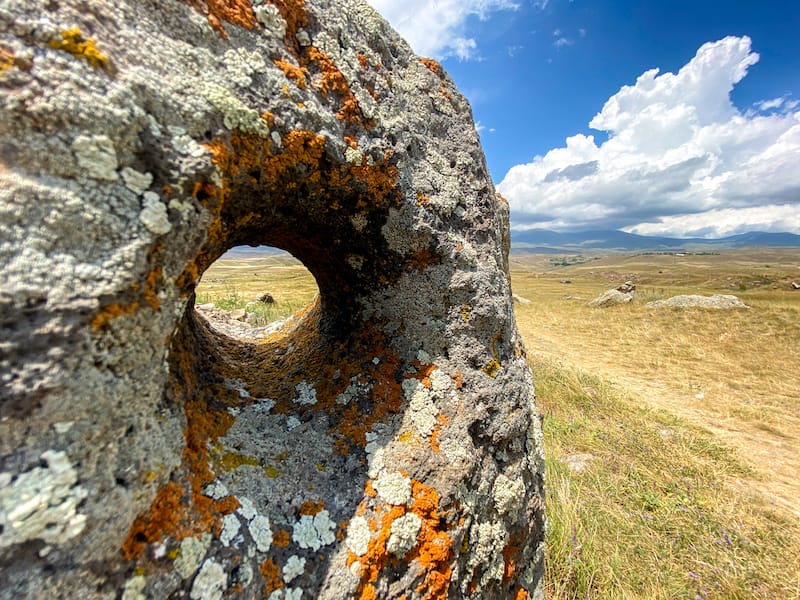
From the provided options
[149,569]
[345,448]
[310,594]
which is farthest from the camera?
[345,448]

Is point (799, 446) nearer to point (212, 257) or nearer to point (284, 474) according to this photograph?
point (284, 474)

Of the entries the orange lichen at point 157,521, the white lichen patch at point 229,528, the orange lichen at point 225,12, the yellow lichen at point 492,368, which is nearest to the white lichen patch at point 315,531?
the white lichen patch at point 229,528

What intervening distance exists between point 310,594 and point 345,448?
2.62 feet

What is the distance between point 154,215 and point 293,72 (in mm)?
1203

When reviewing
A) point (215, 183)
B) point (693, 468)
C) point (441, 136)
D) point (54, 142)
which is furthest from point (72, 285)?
point (693, 468)

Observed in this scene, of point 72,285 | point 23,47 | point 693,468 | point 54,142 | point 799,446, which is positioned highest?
point 23,47

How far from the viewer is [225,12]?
6.60 ft

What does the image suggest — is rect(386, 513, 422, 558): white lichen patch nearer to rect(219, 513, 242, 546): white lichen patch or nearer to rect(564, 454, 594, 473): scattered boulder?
rect(219, 513, 242, 546): white lichen patch

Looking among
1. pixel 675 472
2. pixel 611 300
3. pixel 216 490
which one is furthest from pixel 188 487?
pixel 611 300

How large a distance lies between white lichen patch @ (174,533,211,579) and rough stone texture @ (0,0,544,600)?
1cm

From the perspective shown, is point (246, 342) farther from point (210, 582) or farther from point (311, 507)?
point (210, 582)

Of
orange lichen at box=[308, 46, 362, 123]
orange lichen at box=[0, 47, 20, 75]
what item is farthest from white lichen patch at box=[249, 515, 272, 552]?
orange lichen at box=[308, 46, 362, 123]

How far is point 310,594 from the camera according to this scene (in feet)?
6.57

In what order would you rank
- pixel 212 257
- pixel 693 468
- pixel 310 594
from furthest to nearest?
pixel 693 468, pixel 212 257, pixel 310 594
